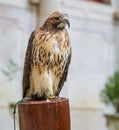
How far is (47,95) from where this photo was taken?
5.60 ft

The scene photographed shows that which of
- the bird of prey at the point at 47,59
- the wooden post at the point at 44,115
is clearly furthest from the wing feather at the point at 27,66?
the wooden post at the point at 44,115

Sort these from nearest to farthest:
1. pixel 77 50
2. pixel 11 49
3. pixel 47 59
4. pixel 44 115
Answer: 1. pixel 44 115
2. pixel 47 59
3. pixel 11 49
4. pixel 77 50

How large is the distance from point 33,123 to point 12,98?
3.60 m

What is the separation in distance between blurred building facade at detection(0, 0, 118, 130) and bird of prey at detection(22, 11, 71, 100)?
10.5 ft

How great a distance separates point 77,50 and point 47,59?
3.98 m

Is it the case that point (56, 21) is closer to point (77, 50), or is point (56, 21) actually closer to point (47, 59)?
point (47, 59)

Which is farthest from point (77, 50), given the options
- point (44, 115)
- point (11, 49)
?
point (44, 115)

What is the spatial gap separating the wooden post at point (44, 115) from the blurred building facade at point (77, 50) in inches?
133

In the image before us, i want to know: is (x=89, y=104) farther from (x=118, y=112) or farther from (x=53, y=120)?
A: (x=53, y=120)

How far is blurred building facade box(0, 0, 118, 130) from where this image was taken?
507 cm

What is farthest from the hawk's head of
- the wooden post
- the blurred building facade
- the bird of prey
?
the blurred building facade


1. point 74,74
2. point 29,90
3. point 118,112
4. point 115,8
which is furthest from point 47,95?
point 115,8

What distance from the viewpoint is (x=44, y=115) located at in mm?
1545

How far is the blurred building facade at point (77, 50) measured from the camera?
5066mm
